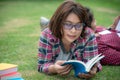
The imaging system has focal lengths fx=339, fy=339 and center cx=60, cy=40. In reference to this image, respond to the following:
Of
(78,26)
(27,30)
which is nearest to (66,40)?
(78,26)

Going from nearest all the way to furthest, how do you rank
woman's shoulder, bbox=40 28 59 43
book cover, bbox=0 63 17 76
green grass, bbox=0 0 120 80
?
book cover, bbox=0 63 17 76, woman's shoulder, bbox=40 28 59 43, green grass, bbox=0 0 120 80

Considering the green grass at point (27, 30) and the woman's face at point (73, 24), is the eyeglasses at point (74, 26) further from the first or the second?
the green grass at point (27, 30)

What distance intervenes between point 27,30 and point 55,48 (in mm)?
2973

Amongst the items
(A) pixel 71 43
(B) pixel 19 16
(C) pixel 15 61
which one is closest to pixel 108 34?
(A) pixel 71 43

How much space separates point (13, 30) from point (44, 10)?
3037mm

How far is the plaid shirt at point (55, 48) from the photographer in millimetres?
3561

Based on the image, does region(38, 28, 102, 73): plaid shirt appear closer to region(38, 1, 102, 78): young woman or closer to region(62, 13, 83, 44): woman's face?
region(38, 1, 102, 78): young woman

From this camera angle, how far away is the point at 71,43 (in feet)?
11.8

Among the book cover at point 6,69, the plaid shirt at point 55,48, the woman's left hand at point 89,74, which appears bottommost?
the woman's left hand at point 89,74

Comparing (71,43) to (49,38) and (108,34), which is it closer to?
(49,38)

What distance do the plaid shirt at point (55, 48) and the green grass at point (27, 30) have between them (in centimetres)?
17

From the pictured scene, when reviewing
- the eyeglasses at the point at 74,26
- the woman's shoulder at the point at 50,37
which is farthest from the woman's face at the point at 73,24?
the woman's shoulder at the point at 50,37

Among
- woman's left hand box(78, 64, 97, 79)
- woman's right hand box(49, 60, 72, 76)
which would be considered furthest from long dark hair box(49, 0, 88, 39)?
woman's left hand box(78, 64, 97, 79)

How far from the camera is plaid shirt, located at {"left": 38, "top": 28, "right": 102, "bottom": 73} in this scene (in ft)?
11.7
